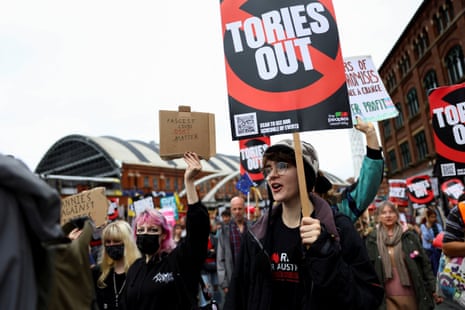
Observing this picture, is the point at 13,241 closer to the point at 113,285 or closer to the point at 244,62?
the point at 244,62

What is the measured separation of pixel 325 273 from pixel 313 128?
3.05 feet

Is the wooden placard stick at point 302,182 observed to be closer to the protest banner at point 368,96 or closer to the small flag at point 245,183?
the protest banner at point 368,96

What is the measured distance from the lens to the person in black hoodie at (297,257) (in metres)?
2.07

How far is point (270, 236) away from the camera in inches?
103

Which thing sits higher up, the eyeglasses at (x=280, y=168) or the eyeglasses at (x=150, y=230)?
the eyeglasses at (x=280, y=168)

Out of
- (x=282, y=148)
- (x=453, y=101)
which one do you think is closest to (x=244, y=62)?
(x=282, y=148)

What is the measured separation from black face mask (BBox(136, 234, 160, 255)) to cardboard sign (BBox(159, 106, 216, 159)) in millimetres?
946

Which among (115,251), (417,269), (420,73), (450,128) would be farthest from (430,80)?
(115,251)

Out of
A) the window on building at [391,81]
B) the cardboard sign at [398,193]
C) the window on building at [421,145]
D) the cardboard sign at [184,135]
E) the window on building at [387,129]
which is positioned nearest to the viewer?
the cardboard sign at [184,135]

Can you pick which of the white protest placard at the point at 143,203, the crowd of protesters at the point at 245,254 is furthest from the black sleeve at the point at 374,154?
the white protest placard at the point at 143,203

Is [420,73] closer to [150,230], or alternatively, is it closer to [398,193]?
[398,193]

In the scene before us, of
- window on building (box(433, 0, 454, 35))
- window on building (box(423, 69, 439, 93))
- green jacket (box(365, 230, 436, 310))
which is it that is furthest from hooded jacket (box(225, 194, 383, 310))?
window on building (box(423, 69, 439, 93))

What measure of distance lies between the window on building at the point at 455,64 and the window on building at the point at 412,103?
5.87 metres

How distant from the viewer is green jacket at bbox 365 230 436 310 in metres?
4.93
